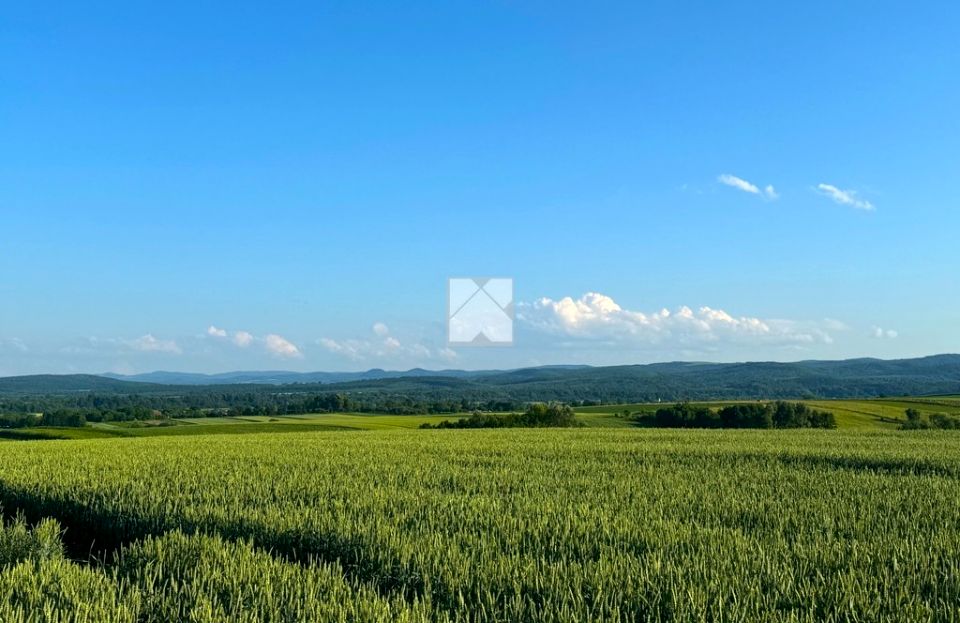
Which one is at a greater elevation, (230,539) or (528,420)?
(230,539)

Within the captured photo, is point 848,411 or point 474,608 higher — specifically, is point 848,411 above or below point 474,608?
below

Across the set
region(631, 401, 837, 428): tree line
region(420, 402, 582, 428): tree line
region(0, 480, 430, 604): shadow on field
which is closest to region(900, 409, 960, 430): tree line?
region(631, 401, 837, 428): tree line

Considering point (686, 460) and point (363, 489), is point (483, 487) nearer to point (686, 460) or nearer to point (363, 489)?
point (363, 489)

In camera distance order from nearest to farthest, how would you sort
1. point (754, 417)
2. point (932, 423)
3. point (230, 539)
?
point (230, 539) < point (932, 423) < point (754, 417)

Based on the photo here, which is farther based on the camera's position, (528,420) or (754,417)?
(528,420)

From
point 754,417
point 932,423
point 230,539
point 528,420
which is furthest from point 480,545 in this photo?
point 754,417

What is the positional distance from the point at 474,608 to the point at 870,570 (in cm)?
403

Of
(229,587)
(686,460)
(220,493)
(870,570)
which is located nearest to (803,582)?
(870,570)

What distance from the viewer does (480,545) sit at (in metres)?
7.97

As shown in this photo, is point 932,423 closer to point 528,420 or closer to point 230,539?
point 528,420

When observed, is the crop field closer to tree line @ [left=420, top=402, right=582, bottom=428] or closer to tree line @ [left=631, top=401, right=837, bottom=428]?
tree line @ [left=420, top=402, right=582, bottom=428]

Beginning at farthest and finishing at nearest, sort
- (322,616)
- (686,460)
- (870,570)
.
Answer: (686,460), (870,570), (322,616)

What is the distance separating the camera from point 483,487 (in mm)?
13539

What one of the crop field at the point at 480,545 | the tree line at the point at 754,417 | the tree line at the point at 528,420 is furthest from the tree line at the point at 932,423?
the crop field at the point at 480,545
